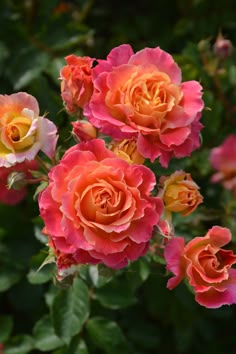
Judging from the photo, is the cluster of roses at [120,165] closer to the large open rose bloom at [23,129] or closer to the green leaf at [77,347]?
the large open rose bloom at [23,129]

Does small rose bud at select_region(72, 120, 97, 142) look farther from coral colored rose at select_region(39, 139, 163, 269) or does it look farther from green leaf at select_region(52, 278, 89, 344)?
green leaf at select_region(52, 278, 89, 344)

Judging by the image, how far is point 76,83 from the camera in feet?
4.84

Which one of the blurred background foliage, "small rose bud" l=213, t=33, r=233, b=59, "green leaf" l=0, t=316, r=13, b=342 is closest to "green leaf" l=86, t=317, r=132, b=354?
the blurred background foliage

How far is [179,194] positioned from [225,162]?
38.9 inches

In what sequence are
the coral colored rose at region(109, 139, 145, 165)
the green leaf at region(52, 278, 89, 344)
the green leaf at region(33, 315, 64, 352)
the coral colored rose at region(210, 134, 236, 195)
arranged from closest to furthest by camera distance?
the coral colored rose at region(109, 139, 145, 165) → the green leaf at region(52, 278, 89, 344) → the green leaf at region(33, 315, 64, 352) → the coral colored rose at region(210, 134, 236, 195)

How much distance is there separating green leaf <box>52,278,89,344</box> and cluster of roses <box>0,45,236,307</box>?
1.01 ft

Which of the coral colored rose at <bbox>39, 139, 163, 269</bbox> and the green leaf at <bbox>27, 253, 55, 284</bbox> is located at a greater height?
the coral colored rose at <bbox>39, 139, 163, 269</bbox>

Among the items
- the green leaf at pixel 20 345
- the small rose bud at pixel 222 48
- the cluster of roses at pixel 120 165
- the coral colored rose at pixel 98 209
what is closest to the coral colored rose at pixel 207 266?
the cluster of roses at pixel 120 165

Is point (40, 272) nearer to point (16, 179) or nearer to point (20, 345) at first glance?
point (20, 345)

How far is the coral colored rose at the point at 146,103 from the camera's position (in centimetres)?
143

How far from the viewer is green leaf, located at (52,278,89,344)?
1.71m

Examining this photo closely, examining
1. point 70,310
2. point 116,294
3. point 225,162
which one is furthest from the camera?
point 225,162

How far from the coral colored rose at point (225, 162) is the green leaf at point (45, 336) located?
74 cm

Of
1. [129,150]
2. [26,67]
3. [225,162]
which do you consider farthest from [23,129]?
[225,162]
